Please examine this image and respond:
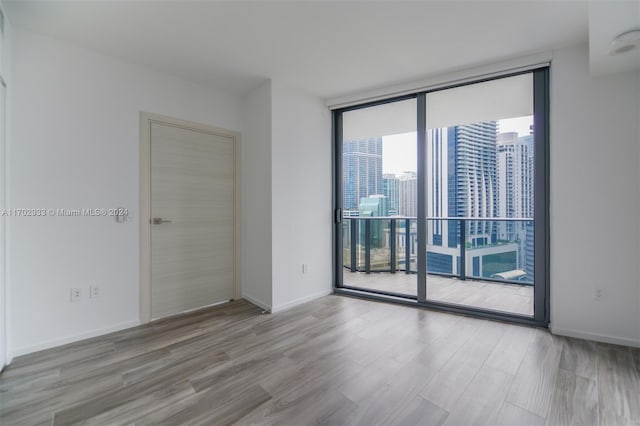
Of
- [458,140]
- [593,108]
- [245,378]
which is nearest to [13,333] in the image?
[245,378]

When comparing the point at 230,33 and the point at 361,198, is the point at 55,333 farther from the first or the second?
the point at 361,198

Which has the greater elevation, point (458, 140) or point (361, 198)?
point (458, 140)

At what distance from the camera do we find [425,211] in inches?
126

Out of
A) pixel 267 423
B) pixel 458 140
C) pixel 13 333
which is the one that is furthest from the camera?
pixel 458 140

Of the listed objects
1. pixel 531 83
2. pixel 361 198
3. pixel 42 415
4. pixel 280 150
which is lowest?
pixel 42 415

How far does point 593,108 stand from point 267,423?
3.31 meters

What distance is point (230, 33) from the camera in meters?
2.27

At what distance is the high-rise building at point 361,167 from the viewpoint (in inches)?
152

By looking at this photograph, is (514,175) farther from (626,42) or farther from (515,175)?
(626,42)

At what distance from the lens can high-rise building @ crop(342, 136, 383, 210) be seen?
3859mm

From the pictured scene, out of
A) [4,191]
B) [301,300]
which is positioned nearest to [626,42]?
[301,300]

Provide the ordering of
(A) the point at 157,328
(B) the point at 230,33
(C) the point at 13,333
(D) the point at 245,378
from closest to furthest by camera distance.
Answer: (D) the point at 245,378
(C) the point at 13,333
(B) the point at 230,33
(A) the point at 157,328

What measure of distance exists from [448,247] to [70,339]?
4.40 metres

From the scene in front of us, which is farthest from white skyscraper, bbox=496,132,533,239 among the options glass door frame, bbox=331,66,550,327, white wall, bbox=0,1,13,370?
white wall, bbox=0,1,13,370
